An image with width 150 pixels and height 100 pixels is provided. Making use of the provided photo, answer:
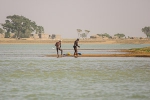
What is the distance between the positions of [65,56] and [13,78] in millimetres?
24260

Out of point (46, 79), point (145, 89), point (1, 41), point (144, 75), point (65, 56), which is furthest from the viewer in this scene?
point (1, 41)

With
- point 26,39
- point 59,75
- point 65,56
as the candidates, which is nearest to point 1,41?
point 26,39

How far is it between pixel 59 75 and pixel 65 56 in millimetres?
22219

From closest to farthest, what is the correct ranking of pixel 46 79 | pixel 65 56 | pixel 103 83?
pixel 103 83
pixel 46 79
pixel 65 56

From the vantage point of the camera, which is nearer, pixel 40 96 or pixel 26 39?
pixel 40 96

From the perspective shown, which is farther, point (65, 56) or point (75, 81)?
point (65, 56)

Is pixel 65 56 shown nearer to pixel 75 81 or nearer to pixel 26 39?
pixel 75 81

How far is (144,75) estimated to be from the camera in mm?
28281

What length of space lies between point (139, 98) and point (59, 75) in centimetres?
1007

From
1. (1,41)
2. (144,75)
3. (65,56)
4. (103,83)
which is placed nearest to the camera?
(103,83)

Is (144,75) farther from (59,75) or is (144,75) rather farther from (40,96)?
(40,96)

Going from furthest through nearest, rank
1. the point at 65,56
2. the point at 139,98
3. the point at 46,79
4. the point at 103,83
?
the point at 65,56
the point at 46,79
the point at 103,83
the point at 139,98

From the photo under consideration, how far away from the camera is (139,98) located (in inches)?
758

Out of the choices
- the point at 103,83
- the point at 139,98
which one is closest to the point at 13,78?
the point at 103,83
